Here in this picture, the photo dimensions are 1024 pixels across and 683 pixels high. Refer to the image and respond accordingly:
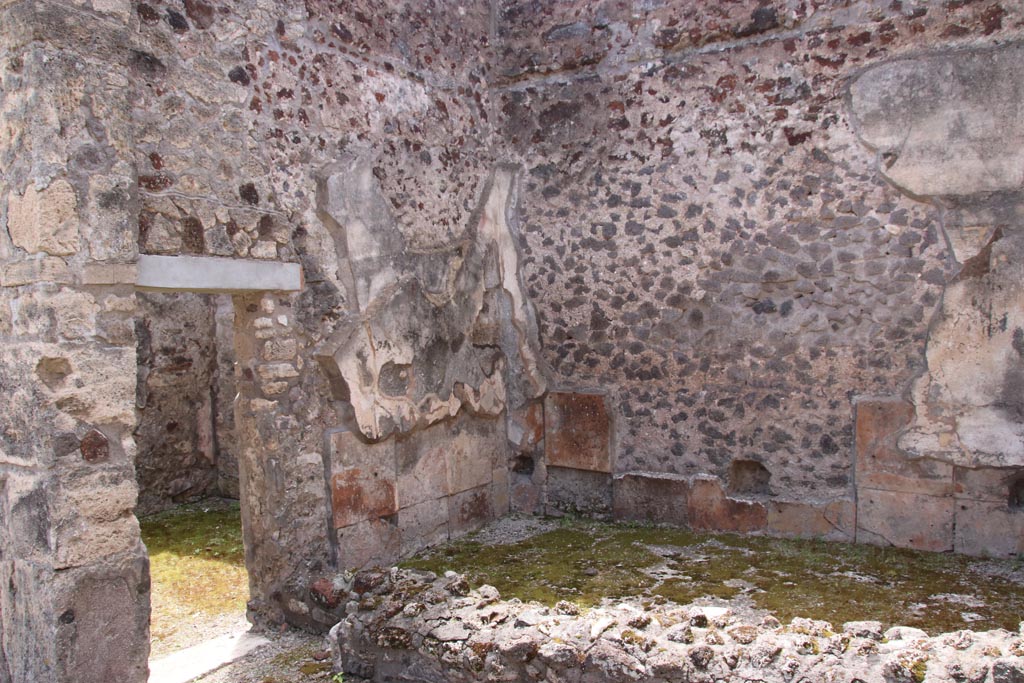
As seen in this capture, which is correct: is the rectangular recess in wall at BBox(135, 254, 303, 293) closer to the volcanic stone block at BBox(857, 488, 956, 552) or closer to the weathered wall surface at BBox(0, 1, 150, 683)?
the weathered wall surface at BBox(0, 1, 150, 683)

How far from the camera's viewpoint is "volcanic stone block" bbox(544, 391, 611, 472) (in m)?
6.04

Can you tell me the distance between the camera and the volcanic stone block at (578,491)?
6105mm

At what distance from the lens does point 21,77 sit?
3365 millimetres

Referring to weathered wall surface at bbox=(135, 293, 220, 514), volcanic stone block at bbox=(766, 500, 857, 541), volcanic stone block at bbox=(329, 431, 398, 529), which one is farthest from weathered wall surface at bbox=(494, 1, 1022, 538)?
weathered wall surface at bbox=(135, 293, 220, 514)

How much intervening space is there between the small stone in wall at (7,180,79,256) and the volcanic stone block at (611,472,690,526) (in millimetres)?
3865

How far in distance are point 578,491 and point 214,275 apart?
3210 mm

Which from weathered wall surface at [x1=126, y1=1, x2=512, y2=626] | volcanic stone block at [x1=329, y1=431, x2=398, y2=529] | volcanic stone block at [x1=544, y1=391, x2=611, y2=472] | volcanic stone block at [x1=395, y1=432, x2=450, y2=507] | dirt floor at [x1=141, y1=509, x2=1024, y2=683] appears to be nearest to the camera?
weathered wall surface at [x1=126, y1=1, x2=512, y2=626]

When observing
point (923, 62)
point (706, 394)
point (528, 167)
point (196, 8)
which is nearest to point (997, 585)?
point (706, 394)

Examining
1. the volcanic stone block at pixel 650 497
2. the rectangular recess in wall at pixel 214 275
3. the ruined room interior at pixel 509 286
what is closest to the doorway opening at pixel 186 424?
the ruined room interior at pixel 509 286

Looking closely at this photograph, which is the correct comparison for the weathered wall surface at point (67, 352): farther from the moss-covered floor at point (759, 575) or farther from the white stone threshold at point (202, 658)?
the moss-covered floor at point (759, 575)

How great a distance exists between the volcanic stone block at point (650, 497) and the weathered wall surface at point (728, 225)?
0.05 metres

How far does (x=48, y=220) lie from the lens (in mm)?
3316

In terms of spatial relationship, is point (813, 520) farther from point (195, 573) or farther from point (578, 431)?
point (195, 573)

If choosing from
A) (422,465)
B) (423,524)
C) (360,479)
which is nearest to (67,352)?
(360,479)
